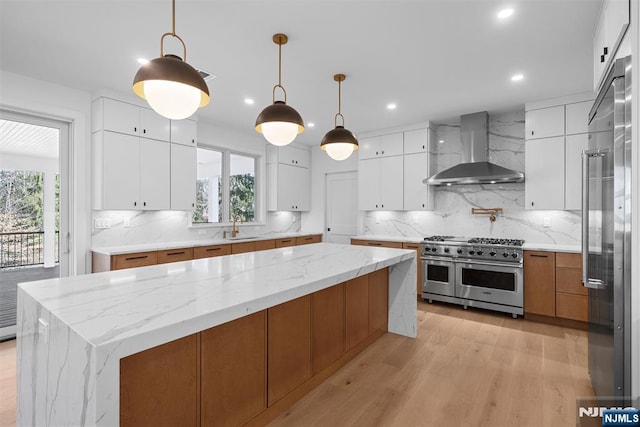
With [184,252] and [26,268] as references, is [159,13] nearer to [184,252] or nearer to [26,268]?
[184,252]

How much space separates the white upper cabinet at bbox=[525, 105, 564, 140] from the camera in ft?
12.6

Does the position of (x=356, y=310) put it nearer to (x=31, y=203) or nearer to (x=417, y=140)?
(x=417, y=140)

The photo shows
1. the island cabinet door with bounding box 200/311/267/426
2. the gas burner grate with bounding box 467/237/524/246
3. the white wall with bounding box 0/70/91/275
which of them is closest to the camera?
the island cabinet door with bounding box 200/311/267/426

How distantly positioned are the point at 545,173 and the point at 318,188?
3.85 meters

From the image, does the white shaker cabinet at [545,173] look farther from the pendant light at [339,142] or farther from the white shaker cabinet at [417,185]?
the pendant light at [339,142]

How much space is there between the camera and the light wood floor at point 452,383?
2.03 meters

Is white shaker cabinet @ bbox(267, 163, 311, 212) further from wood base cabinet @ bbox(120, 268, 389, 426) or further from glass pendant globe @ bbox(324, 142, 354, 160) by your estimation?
wood base cabinet @ bbox(120, 268, 389, 426)

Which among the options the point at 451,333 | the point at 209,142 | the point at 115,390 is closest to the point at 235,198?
the point at 209,142

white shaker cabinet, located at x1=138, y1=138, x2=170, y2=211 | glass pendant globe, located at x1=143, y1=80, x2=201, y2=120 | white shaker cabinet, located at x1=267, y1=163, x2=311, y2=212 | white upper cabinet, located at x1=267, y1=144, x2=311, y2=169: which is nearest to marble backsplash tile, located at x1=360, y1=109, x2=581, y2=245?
white shaker cabinet, located at x1=267, y1=163, x2=311, y2=212

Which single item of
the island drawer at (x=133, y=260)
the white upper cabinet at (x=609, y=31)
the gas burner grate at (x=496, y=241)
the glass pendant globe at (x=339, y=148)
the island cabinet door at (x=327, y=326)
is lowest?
the island cabinet door at (x=327, y=326)

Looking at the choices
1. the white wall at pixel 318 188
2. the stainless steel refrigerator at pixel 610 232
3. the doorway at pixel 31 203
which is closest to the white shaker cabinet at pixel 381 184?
the white wall at pixel 318 188

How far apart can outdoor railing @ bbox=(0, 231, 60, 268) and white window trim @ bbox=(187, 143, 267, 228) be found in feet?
5.49

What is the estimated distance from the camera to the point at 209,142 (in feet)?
16.5

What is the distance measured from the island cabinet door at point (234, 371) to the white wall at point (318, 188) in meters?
4.66
